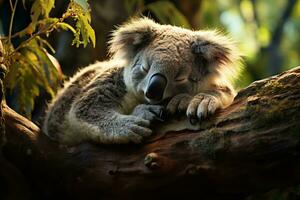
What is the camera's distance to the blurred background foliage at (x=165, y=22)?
448cm

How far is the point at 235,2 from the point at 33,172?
30.3 feet

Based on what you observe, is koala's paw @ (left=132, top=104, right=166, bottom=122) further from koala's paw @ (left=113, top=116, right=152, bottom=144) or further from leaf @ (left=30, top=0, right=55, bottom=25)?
leaf @ (left=30, top=0, right=55, bottom=25)

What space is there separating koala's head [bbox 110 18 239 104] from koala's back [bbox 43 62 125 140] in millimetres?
114

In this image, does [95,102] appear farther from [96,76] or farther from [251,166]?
[251,166]

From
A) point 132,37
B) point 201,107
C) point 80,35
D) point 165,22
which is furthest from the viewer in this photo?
point 80,35

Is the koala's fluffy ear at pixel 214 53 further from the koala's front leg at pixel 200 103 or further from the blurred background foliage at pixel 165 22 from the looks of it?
the koala's front leg at pixel 200 103

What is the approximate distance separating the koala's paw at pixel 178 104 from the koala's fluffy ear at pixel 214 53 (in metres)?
0.42

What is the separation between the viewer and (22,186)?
2.67 m

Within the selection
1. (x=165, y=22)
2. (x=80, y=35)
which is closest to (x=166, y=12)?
(x=165, y=22)

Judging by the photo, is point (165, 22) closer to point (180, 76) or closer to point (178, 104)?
point (180, 76)

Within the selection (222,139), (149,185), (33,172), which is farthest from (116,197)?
(222,139)

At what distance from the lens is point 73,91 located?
3.51 m

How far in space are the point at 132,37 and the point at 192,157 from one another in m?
1.14

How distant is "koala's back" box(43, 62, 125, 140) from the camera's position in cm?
327
